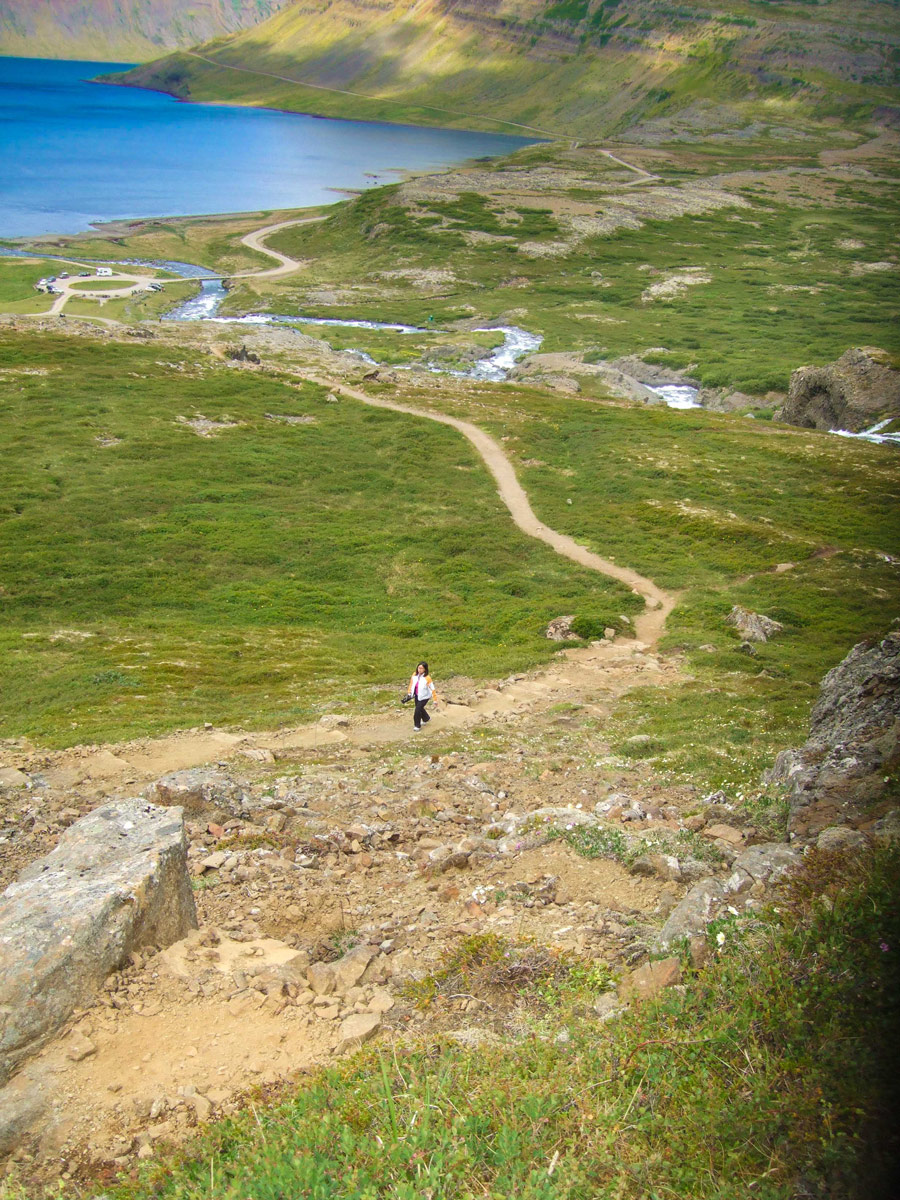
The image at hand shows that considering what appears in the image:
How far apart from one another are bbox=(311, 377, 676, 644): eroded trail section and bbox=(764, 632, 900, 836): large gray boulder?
589 inches

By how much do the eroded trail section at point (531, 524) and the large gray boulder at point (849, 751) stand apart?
589 inches

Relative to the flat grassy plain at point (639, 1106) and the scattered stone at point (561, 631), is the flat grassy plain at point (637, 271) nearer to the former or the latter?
the scattered stone at point (561, 631)

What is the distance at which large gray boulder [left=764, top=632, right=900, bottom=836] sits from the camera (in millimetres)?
13742

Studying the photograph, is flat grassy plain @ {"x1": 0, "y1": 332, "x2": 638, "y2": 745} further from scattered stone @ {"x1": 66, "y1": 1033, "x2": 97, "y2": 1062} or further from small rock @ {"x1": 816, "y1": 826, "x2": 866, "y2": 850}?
small rock @ {"x1": 816, "y1": 826, "x2": 866, "y2": 850}

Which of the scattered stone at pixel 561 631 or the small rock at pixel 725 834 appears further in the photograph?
the scattered stone at pixel 561 631

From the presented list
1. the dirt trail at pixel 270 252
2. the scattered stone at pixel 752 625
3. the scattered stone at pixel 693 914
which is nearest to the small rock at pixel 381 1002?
the scattered stone at pixel 693 914

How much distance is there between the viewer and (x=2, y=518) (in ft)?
143

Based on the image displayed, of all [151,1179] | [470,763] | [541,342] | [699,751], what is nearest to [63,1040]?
[151,1179]

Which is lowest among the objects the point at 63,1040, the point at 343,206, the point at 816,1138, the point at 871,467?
the point at 871,467

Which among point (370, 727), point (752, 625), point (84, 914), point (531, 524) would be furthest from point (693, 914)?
point (531, 524)

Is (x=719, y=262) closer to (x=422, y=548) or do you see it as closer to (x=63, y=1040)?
(x=422, y=548)

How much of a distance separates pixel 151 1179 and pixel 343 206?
18633 cm

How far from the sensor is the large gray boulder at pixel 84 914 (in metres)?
9.52

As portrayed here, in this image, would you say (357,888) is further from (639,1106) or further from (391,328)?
(391,328)
